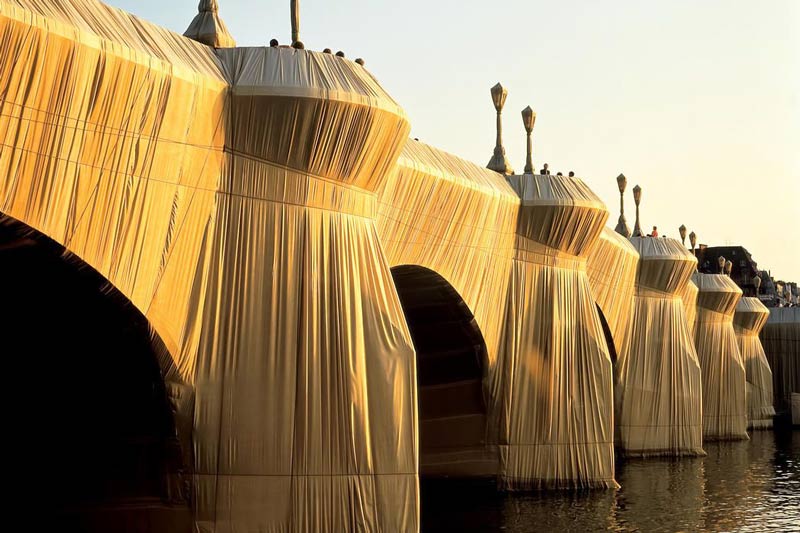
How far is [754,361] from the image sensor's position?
55.5 meters

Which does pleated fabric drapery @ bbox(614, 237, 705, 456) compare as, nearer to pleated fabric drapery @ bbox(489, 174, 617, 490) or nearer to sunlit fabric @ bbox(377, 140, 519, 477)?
pleated fabric drapery @ bbox(489, 174, 617, 490)

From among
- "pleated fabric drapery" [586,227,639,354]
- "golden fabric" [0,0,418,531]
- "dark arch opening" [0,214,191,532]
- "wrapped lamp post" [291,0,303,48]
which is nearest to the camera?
"golden fabric" [0,0,418,531]

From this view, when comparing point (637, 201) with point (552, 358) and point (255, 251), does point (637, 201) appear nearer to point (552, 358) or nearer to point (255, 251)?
point (552, 358)

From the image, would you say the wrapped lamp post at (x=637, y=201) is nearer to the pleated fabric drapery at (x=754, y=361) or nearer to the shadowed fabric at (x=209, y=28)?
the pleated fabric drapery at (x=754, y=361)

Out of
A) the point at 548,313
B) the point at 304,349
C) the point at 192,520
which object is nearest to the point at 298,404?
the point at 304,349

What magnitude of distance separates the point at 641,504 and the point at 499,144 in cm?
868

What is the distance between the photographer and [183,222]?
1499 cm

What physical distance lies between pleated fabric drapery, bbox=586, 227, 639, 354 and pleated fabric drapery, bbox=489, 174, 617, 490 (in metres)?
6.28

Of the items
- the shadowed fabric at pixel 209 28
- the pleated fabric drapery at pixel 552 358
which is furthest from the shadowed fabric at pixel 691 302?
the shadowed fabric at pixel 209 28

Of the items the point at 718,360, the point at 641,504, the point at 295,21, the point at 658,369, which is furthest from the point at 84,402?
the point at 718,360

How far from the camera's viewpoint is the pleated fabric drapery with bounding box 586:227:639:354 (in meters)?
33.5

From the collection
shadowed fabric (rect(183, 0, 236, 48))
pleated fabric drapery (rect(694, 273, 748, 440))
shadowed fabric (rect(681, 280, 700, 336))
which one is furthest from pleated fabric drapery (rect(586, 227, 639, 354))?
shadowed fabric (rect(183, 0, 236, 48))

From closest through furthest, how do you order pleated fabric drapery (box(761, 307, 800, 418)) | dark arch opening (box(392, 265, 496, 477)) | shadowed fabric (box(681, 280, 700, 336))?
dark arch opening (box(392, 265, 496, 477)), shadowed fabric (box(681, 280, 700, 336)), pleated fabric drapery (box(761, 307, 800, 418))

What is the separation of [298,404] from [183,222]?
271 centimetres
